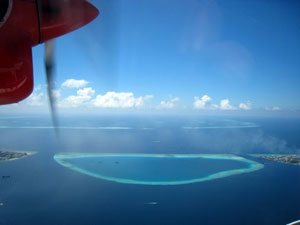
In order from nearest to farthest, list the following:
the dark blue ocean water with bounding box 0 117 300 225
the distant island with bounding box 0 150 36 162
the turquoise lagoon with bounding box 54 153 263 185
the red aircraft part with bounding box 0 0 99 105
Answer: the red aircraft part with bounding box 0 0 99 105, the dark blue ocean water with bounding box 0 117 300 225, the turquoise lagoon with bounding box 54 153 263 185, the distant island with bounding box 0 150 36 162

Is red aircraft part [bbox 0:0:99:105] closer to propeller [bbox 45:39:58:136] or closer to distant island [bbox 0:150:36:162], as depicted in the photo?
propeller [bbox 45:39:58:136]

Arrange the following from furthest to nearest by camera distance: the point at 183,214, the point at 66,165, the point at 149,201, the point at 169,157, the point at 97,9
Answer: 1. the point at 169,157
2. the point at 66,165
3. the point at 149,201
4. the point at 183,214
5. the point at 97,9

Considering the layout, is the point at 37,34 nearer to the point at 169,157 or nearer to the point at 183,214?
the point at 183,214

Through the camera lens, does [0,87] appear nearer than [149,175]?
Yes

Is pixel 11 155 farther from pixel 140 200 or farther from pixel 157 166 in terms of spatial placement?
pixel 140 200

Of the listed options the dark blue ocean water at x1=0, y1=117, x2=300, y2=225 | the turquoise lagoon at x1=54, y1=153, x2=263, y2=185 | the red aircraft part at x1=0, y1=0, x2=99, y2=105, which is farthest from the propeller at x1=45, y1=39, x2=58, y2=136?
the turquoise lagoon at x1=54, y1=153, x2=263, y2=185

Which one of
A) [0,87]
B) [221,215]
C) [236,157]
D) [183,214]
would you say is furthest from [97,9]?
[236,157]

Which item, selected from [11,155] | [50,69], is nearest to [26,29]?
[50,69]

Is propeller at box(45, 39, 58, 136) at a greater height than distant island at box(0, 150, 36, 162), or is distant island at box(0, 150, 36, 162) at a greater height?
propeller at box(45, 39, 58, 136)
